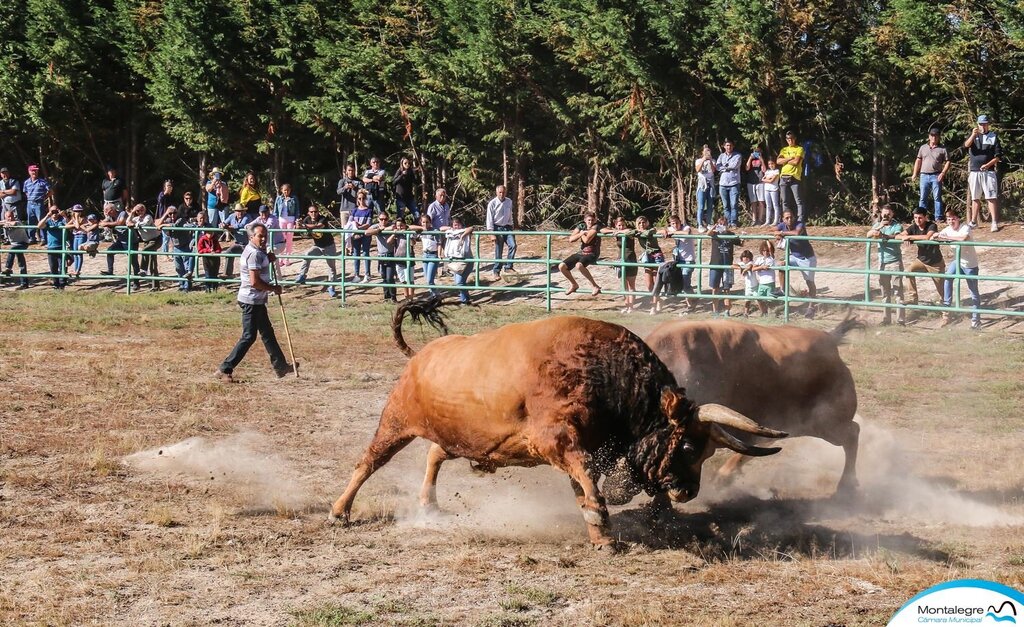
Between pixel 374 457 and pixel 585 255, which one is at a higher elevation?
pixel 585 255

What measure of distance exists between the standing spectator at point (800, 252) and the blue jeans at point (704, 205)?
228cm

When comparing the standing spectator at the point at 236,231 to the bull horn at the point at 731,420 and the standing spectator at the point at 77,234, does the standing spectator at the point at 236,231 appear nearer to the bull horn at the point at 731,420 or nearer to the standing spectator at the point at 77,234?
the standing spectator at the point at 77,234

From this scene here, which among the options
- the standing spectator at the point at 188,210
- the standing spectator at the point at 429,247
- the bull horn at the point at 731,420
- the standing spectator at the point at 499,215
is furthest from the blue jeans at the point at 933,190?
the bull horn at the point at 731,420

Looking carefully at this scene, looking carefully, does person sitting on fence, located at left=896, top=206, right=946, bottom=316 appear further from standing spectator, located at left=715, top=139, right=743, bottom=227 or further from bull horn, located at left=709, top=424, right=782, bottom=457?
bull horn, located at left=709, top=424, right=782, bottom=457

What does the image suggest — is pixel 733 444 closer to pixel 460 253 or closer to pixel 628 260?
pixel 628 260

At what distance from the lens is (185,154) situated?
94.0 ft

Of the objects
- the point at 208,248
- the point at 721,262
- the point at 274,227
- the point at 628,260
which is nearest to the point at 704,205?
the point at 628,260

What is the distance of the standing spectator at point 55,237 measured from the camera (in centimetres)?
2245

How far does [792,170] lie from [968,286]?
3.85 m

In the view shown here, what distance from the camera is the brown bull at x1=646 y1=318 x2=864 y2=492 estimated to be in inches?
322

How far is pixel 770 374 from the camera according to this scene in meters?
8.41

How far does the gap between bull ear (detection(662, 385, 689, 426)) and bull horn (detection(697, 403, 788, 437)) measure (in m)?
0.11

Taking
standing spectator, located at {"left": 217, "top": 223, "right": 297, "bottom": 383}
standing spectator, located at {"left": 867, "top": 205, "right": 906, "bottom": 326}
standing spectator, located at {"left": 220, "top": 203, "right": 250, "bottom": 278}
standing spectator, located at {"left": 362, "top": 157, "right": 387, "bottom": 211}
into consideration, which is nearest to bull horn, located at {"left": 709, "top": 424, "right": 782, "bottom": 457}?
standing spectator, located at {"left": 217, "top": 223, "right": 297, "bottom": 383}

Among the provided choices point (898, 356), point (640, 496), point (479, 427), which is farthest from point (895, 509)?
point (898, 356)
